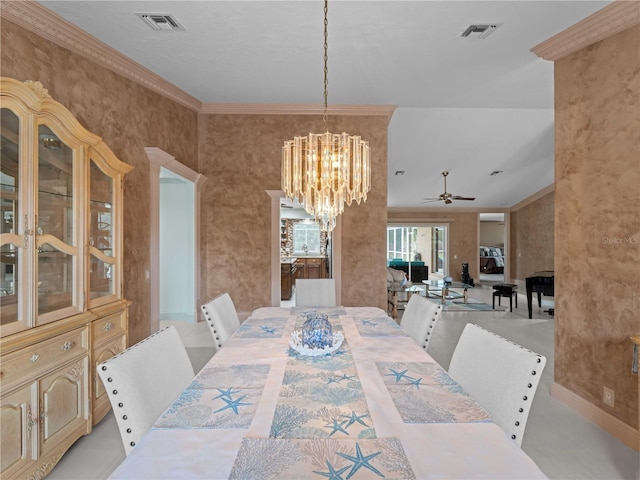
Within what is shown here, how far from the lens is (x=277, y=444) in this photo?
0.95 metres

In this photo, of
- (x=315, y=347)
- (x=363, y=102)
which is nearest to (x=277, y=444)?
(x=315, y=347)

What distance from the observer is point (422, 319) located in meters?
2.19

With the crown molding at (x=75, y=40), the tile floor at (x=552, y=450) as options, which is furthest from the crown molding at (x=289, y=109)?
the tile floor at (x=552, y=450)

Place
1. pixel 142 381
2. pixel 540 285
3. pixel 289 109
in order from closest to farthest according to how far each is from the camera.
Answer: pixel 142 381
pixel 289 109
pixel 540 285

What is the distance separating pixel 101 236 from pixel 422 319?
2375 mm

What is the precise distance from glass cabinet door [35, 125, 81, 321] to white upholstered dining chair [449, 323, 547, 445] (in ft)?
7.42

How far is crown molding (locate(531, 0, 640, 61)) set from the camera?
2.19 metres

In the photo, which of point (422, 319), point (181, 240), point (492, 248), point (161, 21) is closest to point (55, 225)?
point (161, 21)

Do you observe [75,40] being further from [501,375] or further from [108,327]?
[501,375]

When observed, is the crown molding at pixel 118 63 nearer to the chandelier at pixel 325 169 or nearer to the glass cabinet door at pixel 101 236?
the glass cabinet door at pixel 101 236

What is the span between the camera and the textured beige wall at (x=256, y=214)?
467 cm

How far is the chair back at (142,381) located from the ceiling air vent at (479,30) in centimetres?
317

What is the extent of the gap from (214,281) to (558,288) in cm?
404

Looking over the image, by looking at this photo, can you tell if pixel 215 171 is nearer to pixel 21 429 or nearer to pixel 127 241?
pixel 127 241
